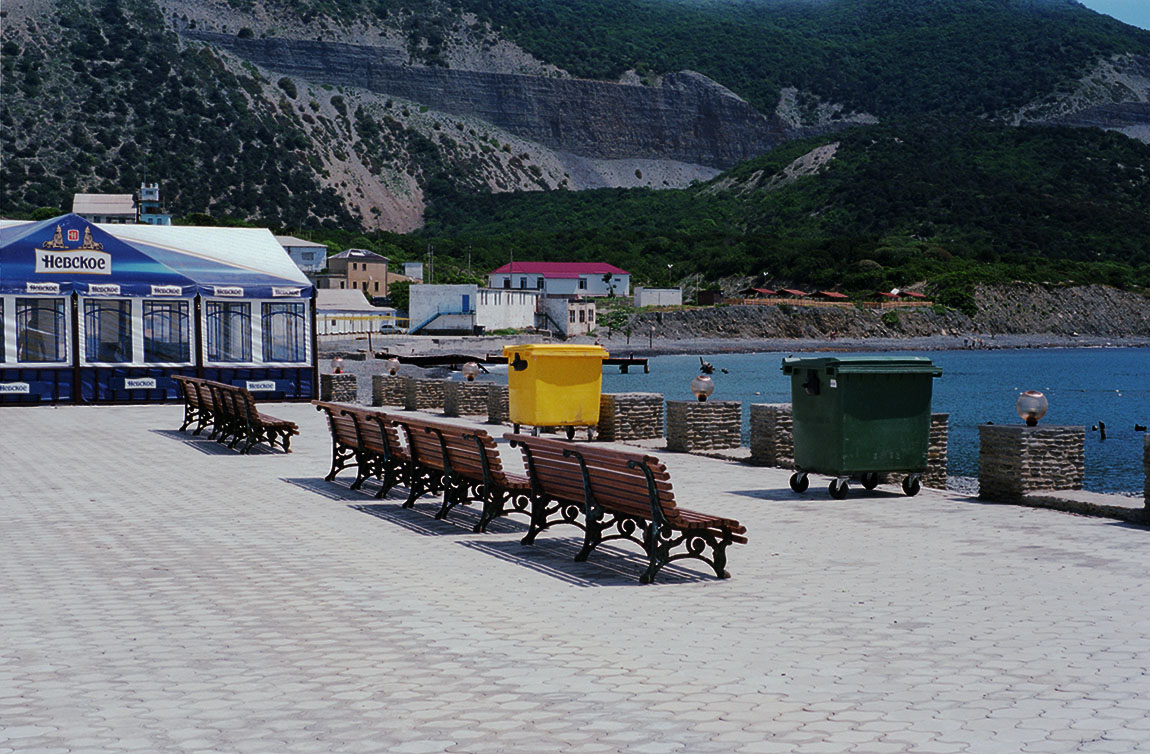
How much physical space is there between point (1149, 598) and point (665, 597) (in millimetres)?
2837

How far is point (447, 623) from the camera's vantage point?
7.04m

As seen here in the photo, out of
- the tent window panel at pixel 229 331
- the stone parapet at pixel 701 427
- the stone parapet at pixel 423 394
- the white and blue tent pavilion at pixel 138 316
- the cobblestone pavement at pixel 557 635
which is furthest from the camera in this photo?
the tent window panel at pixel 229 331

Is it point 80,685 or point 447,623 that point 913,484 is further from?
point 80,685

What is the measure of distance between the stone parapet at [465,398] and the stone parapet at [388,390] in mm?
3560

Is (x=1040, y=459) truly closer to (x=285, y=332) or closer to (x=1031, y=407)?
(x=1031, y=407)

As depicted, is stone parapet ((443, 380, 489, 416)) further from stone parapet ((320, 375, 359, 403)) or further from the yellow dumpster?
the yellow dumpster

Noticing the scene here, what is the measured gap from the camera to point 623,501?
8617 mm

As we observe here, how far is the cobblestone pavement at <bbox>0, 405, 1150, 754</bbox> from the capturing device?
5.11 metres

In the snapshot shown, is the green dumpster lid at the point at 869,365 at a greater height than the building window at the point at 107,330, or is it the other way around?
the building window at the point at 107,330

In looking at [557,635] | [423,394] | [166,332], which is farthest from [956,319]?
[557,635]

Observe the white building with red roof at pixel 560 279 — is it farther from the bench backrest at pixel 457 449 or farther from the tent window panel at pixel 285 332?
the bench backrest at pixel 457 449

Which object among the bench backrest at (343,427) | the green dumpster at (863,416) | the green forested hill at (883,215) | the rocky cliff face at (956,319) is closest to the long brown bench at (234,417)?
the bench backrest at (343,427)

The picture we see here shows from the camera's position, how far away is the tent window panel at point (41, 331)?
2630 centimetres

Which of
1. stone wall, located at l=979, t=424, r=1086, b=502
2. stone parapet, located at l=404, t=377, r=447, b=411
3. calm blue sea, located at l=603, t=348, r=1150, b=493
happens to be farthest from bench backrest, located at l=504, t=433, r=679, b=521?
calm blue sea, located at l=603, t=348, r=1150, b=493
